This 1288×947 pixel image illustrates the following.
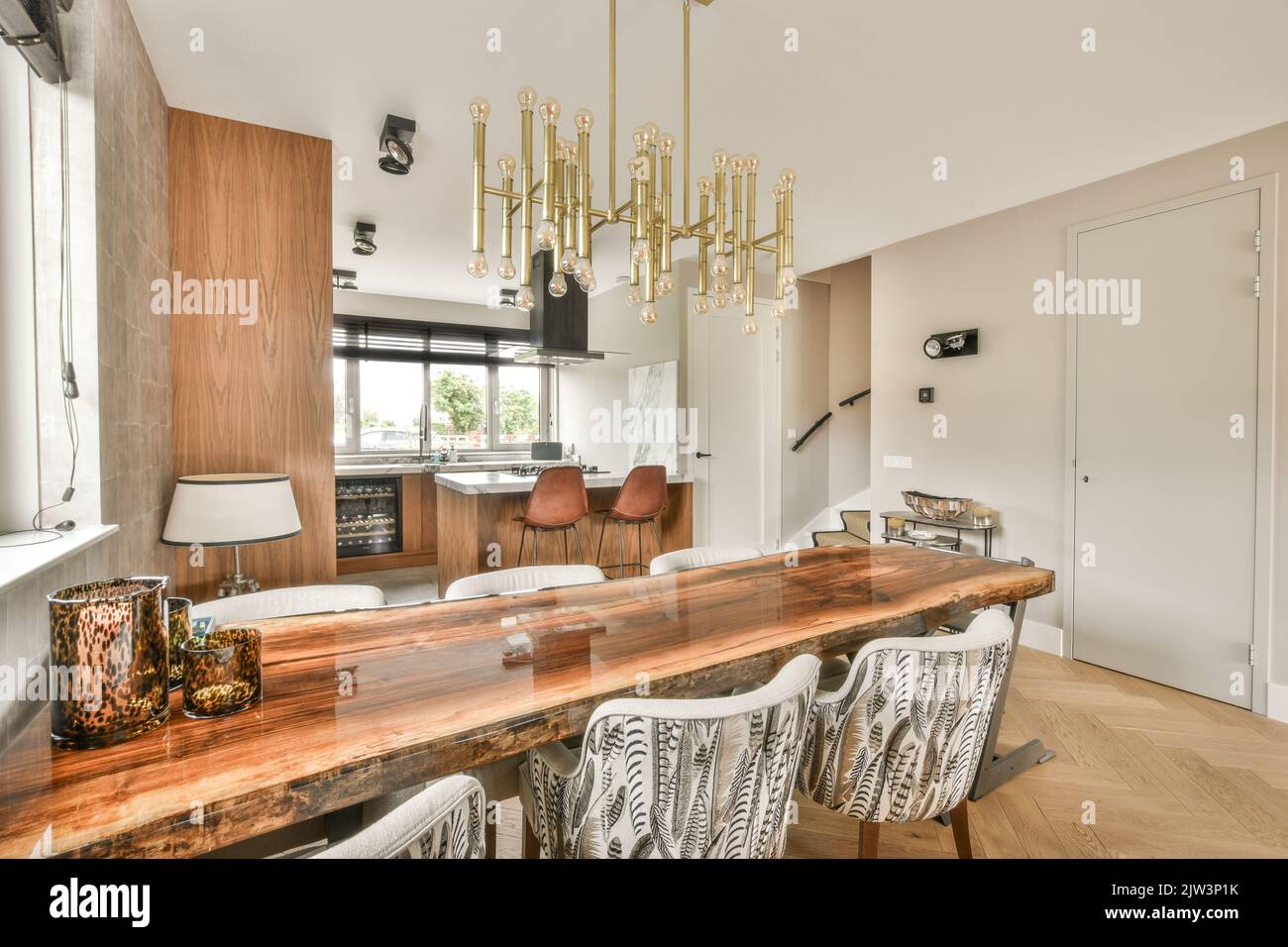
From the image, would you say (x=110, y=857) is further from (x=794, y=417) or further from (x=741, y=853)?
(x=794, y=417)

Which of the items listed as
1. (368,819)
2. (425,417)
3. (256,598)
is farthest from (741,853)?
(425,417)

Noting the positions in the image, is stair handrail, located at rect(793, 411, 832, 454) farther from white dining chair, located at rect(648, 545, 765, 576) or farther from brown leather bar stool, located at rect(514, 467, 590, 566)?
white dining chair, located at rect(648, 545, 765, 576)

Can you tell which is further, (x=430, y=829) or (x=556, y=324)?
(x=556, y=324)

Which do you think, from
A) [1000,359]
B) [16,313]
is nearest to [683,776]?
[16,313]

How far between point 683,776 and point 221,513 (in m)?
1.91

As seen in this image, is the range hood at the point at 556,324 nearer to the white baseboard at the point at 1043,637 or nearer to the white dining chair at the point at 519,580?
the white dining chair at the point at 519,580

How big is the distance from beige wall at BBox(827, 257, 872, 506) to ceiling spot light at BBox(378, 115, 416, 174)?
13.3 feet

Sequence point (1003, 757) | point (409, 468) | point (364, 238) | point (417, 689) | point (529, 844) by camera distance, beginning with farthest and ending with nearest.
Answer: point (409, 468) → point (364, 238) → point (1003, 757) → point (529, 844) → point (417, 689)

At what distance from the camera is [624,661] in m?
1.24

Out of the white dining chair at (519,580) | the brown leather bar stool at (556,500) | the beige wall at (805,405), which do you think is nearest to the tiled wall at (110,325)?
the white dining chair at (519,580)

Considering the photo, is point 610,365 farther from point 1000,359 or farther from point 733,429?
point 1000,359

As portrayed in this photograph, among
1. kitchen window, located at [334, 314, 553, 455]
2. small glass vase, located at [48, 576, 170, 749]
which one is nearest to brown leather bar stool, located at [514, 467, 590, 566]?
small glass vase, located at [48, 576, 170, 749]

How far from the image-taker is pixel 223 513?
2.06m
